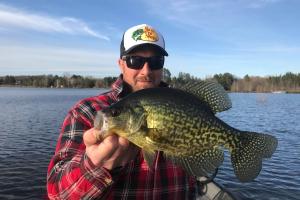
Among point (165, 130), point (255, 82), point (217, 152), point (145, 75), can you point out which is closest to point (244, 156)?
point (217, 152)

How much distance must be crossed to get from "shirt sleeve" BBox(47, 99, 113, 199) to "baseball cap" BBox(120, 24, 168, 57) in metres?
0.87

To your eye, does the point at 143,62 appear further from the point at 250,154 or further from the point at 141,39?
the point at 250,154

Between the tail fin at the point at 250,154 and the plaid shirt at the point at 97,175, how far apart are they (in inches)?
38.8

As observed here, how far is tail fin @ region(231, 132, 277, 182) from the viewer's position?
343cm

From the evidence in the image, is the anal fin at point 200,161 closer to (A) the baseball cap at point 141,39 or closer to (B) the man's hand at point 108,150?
(B) the man's hand at point 108,150

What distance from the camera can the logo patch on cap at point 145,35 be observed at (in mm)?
4438

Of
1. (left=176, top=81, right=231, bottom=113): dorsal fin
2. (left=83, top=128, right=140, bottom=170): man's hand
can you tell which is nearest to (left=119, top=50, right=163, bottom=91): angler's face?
(left=176, top=81, right=231, bottom=113): dorsal fin

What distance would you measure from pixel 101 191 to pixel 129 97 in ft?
3.13

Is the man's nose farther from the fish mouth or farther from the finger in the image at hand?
the finger

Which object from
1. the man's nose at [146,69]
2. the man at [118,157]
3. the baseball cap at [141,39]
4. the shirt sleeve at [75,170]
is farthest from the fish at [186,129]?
the baseball cap at [141,39]

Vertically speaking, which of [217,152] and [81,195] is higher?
[217,152]

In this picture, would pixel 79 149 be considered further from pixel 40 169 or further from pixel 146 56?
pixel 40 169

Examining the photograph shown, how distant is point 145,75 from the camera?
4391mm

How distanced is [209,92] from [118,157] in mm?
1012
